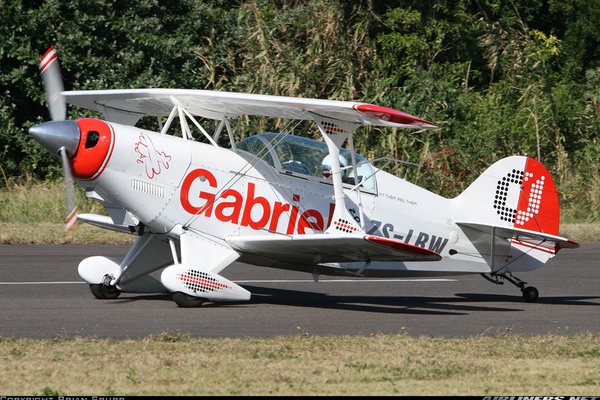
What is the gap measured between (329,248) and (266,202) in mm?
1066

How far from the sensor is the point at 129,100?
11273mm

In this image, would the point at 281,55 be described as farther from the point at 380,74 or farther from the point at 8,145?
the point at 8,145

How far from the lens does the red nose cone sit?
973 centimetres

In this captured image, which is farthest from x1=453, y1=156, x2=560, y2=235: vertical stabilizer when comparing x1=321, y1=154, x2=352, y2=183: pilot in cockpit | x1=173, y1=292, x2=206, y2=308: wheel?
x1=173, y1=292, x2=206, y2=308: wheel

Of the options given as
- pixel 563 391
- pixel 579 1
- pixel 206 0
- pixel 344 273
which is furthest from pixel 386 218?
pixel 579 1

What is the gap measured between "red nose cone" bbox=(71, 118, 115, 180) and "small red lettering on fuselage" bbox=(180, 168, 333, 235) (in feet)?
3.24

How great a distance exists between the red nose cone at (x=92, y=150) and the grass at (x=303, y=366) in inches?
89.2

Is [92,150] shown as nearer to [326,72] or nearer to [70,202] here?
[70,202]

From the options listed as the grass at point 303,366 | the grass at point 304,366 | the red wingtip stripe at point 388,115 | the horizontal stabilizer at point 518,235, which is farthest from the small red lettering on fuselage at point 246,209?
the grass at point 303,366

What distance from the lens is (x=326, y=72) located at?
75.7 ft

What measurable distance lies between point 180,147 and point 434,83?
45.5ft

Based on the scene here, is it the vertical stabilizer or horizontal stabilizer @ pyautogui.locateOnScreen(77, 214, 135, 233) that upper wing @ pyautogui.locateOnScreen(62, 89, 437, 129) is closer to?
horizontal stabilizer @ pyautogui.locateOnScreen(77, 214, 135, 233)

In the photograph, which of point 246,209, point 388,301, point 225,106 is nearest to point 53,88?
point 225,106

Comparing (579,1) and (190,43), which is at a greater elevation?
(579,1)
